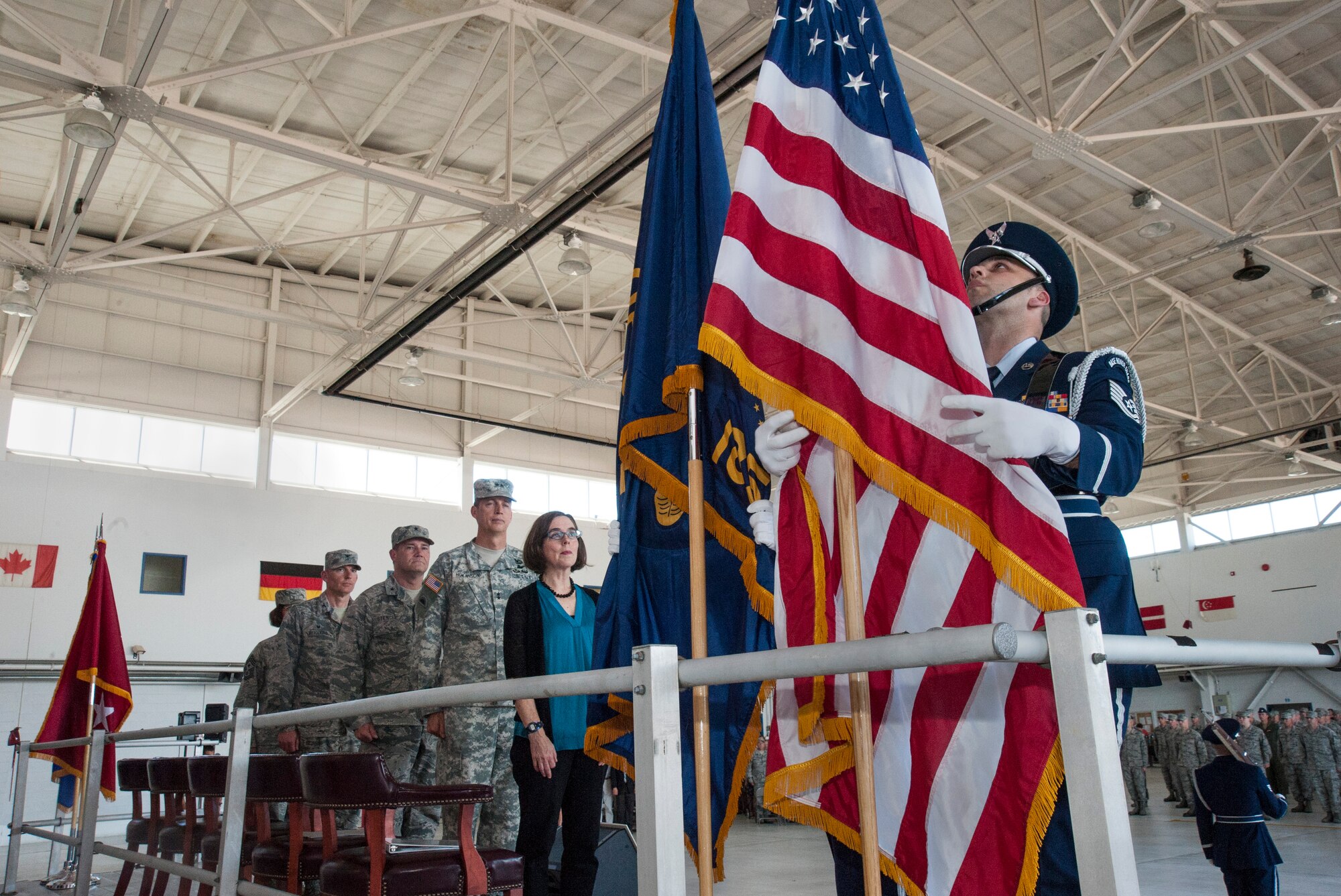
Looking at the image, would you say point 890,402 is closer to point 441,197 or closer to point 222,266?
point 441,197

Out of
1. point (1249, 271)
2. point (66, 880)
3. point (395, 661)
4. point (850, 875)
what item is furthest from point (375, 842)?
point (1249, 271)

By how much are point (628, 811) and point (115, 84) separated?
20.1ft

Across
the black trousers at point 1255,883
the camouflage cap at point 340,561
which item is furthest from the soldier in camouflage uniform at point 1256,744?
the camouflage cap at point 340,561

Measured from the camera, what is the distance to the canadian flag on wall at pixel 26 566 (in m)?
11.3

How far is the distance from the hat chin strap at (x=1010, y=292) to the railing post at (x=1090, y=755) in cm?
90

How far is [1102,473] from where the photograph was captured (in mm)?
1412

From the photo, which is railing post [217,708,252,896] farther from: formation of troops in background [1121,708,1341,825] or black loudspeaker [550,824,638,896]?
formation of troops in background [1121,708,1341,825]

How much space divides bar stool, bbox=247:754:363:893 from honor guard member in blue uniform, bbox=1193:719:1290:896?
176 inches

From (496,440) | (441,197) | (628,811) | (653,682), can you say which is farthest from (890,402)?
Answer: (496,440)

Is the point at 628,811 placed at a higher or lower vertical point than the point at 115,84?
lower

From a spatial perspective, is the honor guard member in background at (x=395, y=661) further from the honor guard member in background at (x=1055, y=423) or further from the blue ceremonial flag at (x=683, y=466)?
the honor guard member in background at (x=1055, y=423)

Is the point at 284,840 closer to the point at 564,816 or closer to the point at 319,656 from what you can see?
the point at 564,816

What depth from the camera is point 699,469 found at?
1767mm

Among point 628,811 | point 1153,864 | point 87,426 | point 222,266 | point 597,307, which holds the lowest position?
point 1153,864
